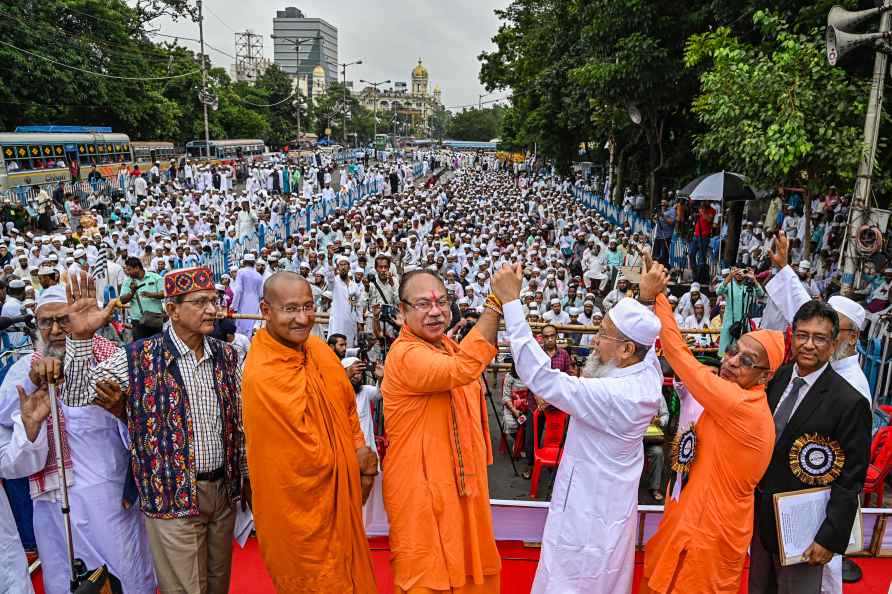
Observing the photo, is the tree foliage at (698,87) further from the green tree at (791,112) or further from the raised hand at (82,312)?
the raised hand at (82,312)

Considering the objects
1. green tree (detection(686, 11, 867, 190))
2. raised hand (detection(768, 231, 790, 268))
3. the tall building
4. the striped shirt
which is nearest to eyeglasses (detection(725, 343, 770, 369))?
raised hand (detection(768, 231, 790, 268))

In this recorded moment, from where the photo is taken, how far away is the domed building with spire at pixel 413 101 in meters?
113

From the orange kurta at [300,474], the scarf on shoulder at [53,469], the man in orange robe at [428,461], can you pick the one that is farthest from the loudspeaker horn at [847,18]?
the scarf on shoulder at [53,469]

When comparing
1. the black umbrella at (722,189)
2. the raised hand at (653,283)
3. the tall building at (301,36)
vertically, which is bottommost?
the raised hand at (653,283)

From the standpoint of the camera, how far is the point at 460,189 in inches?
1056

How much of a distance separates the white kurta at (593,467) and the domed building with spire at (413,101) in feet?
349

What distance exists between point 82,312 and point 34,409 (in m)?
0.44

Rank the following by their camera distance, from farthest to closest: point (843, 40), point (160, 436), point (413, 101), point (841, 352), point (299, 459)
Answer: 1. point (413, 101)
2. point (843, 40)
3. point (841, 352)
4. point (160, 436)
5. point (299, 459)

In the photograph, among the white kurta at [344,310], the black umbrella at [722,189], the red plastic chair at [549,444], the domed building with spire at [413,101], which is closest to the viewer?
the red plastic chair at [549,444]

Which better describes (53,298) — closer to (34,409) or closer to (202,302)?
(34,409)

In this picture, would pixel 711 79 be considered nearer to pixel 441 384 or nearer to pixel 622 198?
pixel 441 384

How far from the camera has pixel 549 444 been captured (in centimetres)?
531

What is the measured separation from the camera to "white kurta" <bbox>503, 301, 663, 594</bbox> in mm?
2309

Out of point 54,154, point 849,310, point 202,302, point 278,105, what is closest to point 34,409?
point 202,302
